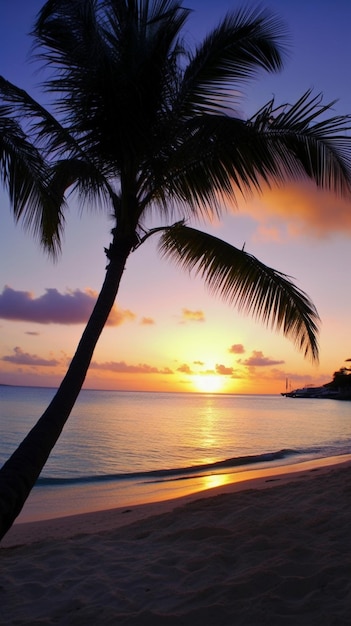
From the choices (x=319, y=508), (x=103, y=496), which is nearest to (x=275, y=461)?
(x=103, y=496)

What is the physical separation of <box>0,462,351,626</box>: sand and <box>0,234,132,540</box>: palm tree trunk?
1.09 m

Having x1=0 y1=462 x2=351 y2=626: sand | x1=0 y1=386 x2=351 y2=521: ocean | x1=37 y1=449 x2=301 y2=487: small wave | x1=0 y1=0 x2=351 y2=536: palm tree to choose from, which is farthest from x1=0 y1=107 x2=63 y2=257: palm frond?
x1=37 y1=449 x2=301 y2=487: small wave

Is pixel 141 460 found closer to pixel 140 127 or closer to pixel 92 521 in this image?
pixel 92 521

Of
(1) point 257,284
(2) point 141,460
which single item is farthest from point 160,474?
(1) point 257,284

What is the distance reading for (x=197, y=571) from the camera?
4.15 m

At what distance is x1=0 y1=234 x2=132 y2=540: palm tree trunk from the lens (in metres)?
2.98

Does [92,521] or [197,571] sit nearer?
[197,571]

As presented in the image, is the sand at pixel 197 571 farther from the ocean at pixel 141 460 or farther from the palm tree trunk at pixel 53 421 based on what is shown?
the ocean at pixel 141 460

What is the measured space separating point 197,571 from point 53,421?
1.88m

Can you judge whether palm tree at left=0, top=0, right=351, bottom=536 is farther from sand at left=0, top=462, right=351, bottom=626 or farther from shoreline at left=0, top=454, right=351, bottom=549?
shoreline at left=0, top=454, right=351, bottom=549

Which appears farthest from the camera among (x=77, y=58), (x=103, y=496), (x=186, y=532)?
(x=103, y=496)

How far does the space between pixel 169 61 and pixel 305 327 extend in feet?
10.4

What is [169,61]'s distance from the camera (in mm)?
4586

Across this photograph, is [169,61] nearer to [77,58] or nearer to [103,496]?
[77,58]
